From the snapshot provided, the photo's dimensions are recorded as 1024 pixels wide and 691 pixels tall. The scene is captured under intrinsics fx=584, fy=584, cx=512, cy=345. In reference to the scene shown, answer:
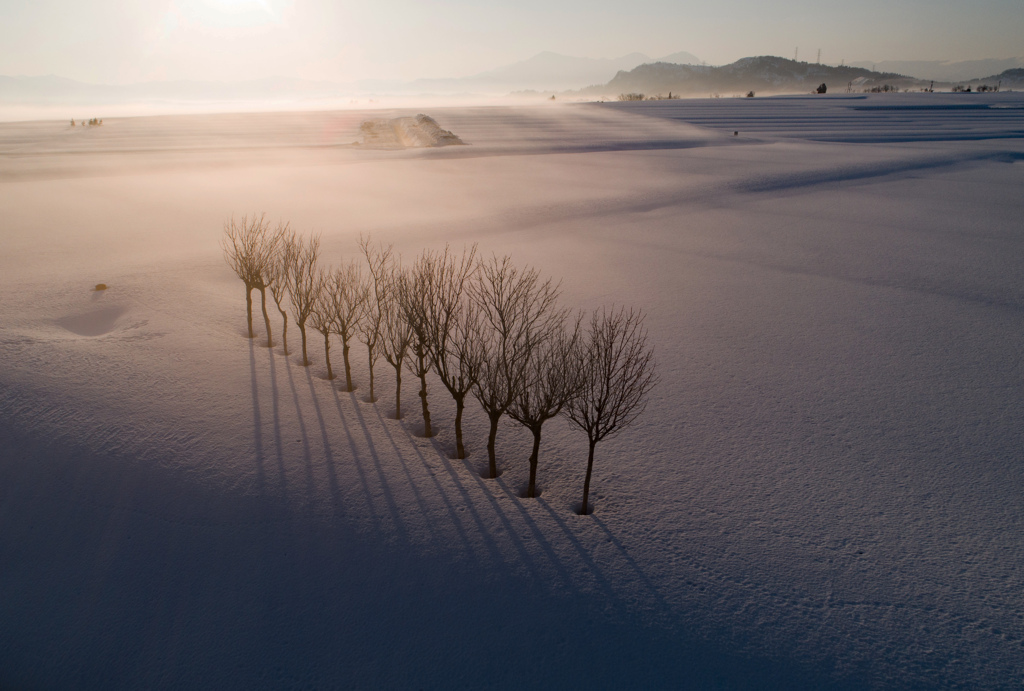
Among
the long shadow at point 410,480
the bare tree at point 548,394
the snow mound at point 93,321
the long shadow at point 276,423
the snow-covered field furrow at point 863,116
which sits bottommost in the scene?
the long shadow at point 410,480

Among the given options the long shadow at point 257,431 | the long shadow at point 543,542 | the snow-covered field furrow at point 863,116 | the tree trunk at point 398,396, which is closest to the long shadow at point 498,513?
the long shadow at point 543,542

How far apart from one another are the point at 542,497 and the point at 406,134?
76.8 meters

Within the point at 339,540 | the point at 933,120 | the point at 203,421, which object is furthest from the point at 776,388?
the point at 933,120

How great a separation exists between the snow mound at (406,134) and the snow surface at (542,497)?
46.2 metres

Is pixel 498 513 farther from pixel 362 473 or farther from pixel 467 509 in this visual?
pixel 362 473

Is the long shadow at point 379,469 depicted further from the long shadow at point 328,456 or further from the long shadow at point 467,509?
the long shadow at point 467,509

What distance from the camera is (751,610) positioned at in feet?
28.6

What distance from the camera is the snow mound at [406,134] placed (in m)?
69.5

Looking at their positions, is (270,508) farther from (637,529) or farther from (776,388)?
(776,388)

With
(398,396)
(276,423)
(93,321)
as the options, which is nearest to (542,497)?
(398,396)

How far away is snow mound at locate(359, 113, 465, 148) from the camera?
69500mm

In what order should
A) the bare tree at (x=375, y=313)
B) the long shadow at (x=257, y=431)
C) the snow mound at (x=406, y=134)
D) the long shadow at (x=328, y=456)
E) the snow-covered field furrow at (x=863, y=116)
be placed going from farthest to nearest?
the snow mound at (x=406, y=134)
the snow-covered field furrow at (x=863, y=116)
the bare tree at (x=375, y=313)
the long shadow at (x=257, y=431)
the long shadow at (x=328, y=456)

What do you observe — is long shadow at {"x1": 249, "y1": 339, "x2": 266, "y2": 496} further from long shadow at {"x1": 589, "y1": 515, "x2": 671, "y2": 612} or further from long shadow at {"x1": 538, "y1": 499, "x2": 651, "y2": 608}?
long shadow at {"x1": 589, "y1": 515, "x2": 671, "y2": 612}

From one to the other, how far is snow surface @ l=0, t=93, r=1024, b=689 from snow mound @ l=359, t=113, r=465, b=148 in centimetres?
4624
